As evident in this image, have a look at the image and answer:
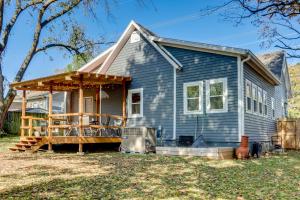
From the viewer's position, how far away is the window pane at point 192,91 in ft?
42.4

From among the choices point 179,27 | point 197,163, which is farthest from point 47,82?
point 179,27

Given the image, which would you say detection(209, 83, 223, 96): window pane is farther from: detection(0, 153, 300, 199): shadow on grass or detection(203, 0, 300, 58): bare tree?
detection(0, 153, 300, 199): shadow on grass

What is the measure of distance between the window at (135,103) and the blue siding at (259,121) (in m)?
4.71

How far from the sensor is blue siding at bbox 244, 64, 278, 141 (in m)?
12.7

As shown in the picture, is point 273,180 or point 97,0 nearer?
point 273,180

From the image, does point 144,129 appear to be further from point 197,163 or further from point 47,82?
point 47,82

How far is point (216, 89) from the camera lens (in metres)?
12.4

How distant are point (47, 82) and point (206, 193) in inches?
Result: 385

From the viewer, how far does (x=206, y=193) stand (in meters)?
5.43

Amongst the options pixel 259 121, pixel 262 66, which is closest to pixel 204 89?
pixel 262 66

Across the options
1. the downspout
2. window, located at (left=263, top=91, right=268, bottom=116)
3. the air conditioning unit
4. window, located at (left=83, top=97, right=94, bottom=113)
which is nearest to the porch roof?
window, located at (left=83, top=97, right=94, bottom=113)

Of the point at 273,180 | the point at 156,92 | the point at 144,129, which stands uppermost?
the point at 156,92

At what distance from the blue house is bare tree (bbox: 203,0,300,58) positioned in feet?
3.81

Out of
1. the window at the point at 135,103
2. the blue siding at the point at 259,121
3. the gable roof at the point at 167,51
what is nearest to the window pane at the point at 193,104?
the gable roof at the point at 167,51
